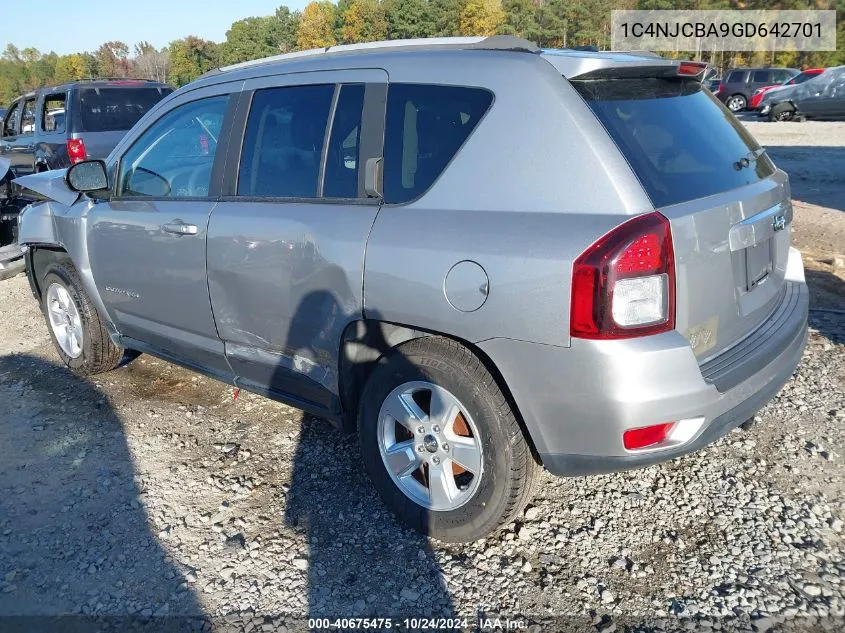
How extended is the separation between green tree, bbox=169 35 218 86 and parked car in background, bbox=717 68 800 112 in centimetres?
4876

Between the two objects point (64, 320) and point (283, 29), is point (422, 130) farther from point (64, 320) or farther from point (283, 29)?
point (283, 29)

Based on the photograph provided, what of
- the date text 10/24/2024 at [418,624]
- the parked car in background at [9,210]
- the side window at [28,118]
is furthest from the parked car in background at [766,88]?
the date text 10/24/2024 at [418,624]

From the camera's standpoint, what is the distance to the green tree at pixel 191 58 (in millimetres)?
64169

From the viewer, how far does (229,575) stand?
110 inches

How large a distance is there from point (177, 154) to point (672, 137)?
268cm

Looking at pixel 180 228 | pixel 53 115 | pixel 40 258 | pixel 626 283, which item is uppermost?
pixel 53 115

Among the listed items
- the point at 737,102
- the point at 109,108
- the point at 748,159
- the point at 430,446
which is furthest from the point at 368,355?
the point at 737,102

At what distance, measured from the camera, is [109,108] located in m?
9.94

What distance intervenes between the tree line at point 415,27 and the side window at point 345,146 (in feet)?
160

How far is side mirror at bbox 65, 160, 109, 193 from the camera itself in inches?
158

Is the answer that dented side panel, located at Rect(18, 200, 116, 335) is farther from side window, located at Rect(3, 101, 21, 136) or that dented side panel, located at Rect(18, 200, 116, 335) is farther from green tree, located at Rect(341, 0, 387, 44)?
green tree, located at Rect(341, 0, 387, 44)

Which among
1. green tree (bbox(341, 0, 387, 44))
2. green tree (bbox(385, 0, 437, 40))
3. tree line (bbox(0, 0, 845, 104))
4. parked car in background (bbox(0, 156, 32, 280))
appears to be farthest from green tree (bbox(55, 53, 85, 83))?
parked car in background (bbox(0, 156, 32, 280))

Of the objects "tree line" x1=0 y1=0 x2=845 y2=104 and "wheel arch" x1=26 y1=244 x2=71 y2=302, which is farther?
"tree line" x1=0 y1=0 x2=845 y2=104

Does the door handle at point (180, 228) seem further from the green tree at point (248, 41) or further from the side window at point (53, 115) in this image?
the green tree at point (248, 41)
